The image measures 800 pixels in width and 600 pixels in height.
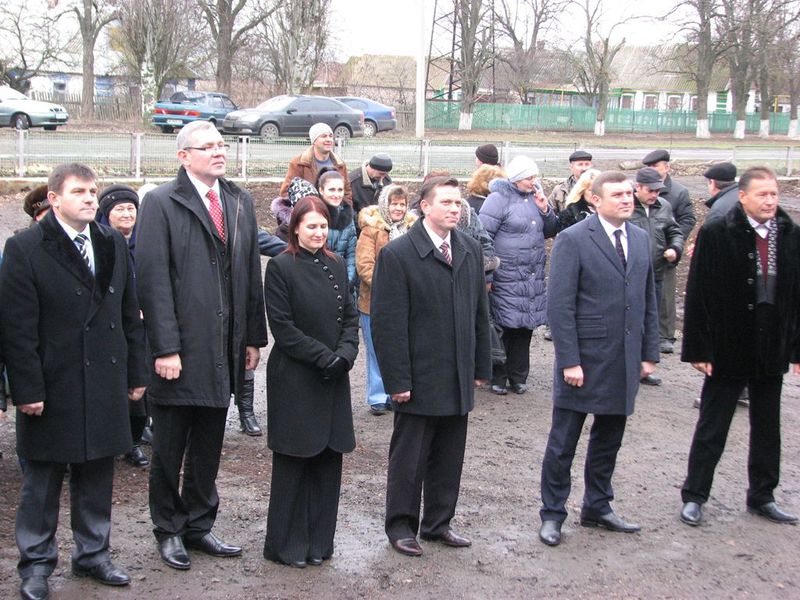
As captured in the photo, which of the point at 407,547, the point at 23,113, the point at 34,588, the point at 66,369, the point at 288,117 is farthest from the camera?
the point at 23,113

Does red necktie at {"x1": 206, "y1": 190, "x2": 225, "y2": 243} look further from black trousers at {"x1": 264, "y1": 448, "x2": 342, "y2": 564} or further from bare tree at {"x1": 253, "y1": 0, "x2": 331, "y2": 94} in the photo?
bare tree at {"x1": 253, "y1": 0, "x2": 331, "y2": 94}

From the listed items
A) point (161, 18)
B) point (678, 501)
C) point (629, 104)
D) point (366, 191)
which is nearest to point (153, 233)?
point (678, 501)

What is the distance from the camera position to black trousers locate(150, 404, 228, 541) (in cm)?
478

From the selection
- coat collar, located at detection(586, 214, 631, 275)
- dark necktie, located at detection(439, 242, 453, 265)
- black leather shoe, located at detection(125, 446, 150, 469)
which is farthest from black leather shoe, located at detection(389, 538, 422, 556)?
black leather shoe, located at detection(125, 446, 150, 469)

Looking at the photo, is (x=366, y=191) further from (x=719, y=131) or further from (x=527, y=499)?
(x=719, y=131)

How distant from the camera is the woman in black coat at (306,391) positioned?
191 inches

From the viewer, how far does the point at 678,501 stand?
610 centimetres

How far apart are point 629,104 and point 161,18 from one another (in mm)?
50017

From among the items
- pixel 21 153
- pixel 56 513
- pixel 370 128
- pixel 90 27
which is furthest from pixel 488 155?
pixel 90 27

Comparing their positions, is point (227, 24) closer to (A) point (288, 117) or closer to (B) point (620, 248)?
(A) point (288, 117)

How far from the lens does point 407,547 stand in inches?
200

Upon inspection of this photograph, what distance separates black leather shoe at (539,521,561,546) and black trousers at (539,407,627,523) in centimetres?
3

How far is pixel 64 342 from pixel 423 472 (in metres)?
1.96

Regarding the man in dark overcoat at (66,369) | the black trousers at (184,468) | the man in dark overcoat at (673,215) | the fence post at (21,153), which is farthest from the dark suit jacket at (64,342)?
the fence post at (21,153)
